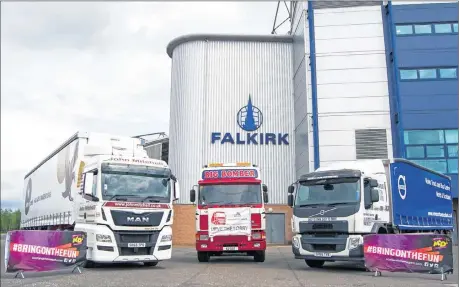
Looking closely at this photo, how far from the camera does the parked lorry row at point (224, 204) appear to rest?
40.2 feet

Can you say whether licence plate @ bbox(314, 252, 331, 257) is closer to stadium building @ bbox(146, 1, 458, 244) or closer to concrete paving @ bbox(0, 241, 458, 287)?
concrete paving @ bbox(0, 241, 458, 287)

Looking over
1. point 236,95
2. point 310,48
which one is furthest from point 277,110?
point 310,48

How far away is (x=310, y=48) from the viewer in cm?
2905

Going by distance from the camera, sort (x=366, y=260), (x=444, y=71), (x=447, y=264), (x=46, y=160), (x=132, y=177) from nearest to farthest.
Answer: (x=447, y=264), (x=366, y=260), (x=132, y=177), (x=46, y=160), (x=444, y=71)

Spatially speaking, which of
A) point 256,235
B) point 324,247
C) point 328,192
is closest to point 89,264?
point 256,235

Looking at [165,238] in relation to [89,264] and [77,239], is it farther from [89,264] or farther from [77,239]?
[77,239]

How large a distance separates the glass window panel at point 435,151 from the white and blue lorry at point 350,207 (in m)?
14.3

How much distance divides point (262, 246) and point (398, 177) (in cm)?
497

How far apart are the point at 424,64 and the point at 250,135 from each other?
12.5m

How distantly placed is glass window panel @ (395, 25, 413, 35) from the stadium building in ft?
0.23

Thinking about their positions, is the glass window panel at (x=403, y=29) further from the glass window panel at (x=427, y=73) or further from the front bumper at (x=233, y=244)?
the front bumper at (x=233, y=244)

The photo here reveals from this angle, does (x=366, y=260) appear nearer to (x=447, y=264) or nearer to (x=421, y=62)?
(x=447, y=264)

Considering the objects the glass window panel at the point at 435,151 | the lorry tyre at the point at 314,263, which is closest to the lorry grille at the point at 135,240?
the lorry tyre at the point at 314,263

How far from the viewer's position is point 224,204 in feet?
49.7
